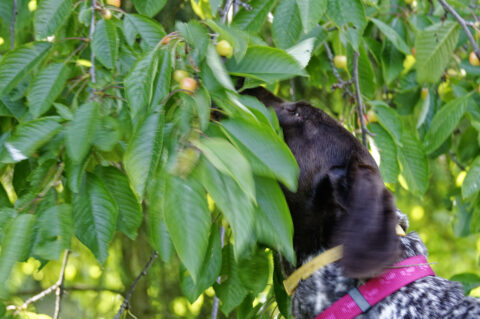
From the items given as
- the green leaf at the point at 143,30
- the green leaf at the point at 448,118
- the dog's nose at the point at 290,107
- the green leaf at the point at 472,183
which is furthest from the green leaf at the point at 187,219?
the green leaf at the point at 448,118

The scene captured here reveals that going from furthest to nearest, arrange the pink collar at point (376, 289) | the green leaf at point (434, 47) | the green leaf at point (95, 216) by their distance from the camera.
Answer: the green leaf at point (434, 47)
the pink collar at point (376, 289)
the green leaf at point (95, 216)

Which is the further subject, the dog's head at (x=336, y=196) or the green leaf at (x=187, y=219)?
the dog's head at (x=336, y=196)

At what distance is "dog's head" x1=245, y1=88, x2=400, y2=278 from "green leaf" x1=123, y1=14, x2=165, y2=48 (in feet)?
1.91

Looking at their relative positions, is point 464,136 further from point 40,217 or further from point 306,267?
point 40,217

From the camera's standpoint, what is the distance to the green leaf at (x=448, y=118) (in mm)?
2531

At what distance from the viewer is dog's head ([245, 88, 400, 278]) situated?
1.76m

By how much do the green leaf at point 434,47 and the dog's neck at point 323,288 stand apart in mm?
758

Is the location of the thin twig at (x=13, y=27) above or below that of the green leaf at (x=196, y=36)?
below

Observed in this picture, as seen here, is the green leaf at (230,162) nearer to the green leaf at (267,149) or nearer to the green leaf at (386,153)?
the green leaf at (267,149)

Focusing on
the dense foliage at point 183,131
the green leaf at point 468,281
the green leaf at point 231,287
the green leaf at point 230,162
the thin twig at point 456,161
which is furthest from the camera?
the thin twig at point 456,161

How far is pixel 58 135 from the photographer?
61.2 inches

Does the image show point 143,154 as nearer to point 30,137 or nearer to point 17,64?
point 30,137

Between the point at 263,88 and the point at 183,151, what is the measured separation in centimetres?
128

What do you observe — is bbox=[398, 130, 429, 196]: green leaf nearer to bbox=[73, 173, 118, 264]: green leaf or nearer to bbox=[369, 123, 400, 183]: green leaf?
bbox=[369, 123, 400, 183]: green leaf
